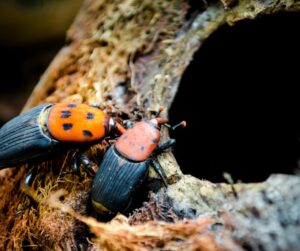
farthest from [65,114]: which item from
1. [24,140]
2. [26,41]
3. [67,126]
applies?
[26,41]

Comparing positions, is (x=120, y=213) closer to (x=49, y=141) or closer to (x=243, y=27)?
(x=49, y=141)

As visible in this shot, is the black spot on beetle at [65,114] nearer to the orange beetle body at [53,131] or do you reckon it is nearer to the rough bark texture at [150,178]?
the orange beetle body at [53,131]

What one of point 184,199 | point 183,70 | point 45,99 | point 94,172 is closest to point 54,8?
point 45,99

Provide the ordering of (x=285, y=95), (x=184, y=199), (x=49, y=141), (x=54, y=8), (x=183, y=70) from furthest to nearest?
(x=54, y=8) → (x=285, y=95) → (x=183, y=70) → (x=49, y=141) → (x=184, y=199)

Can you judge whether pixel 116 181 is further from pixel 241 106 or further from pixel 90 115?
pixel 241 106

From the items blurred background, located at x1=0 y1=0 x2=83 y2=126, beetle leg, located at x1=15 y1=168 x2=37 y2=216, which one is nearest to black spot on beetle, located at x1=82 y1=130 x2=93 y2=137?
beetle leg, located at x1=15 y1=168 x2=37 y2=216

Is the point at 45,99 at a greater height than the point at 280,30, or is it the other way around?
the point at 45,99
